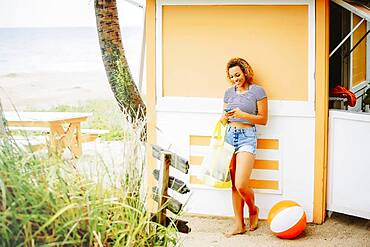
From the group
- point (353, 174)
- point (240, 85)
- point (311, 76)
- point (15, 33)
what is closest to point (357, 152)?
point (353, 174)

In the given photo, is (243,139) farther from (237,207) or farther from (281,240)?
(281,240)

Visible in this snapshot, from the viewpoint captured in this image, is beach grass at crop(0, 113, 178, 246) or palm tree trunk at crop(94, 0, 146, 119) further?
palm tree trunk at crop(94, 0, 146, 119)

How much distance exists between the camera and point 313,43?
5.90 m

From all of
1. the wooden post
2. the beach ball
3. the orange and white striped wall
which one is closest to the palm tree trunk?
the orange and white striped wall

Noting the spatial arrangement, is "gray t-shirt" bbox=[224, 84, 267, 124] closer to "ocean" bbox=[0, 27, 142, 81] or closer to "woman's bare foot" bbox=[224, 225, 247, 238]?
"woman's bare foot" bbox=[224, 225, 247, 238]

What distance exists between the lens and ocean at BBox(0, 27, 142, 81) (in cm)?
1434

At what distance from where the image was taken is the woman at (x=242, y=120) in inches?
226

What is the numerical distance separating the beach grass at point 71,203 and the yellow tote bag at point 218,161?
2.71 metres

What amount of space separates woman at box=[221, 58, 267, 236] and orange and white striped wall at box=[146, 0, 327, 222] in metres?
0.26

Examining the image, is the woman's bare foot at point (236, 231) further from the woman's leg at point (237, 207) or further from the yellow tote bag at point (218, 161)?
the yellow tote bag at point (218, 161)

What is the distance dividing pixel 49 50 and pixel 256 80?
9462 millimetres

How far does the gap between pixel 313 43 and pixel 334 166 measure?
1.05 m

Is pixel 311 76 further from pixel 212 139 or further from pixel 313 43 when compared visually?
pixel 212 139

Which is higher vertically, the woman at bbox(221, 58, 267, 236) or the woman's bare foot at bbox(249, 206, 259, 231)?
the woman at bbox(221, 58, 267, 236)
